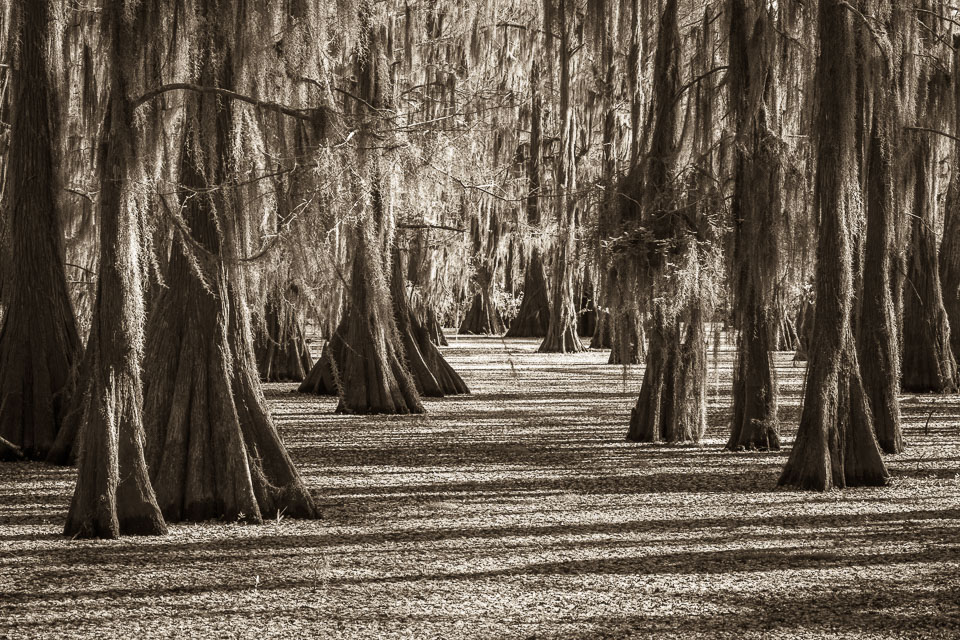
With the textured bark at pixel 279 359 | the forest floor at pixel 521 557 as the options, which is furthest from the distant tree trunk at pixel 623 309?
the textured bark at pixel 279 359

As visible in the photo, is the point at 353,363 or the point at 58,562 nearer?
the point at 58,562

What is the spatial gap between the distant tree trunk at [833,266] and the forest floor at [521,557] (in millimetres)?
472

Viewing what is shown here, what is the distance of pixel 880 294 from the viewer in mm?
12211

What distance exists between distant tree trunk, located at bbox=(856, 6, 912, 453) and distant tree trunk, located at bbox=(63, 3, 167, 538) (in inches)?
305

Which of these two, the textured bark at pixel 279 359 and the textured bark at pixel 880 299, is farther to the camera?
the textured bark at pixel 279 359

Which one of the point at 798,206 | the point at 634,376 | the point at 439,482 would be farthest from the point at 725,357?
the point at 439,482

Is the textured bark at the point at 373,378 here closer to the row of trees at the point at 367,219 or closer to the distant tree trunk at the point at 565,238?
the row of trees at the point at 367,219

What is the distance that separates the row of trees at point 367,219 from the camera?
7680mm

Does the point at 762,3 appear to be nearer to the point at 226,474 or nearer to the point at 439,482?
the point at 439,482

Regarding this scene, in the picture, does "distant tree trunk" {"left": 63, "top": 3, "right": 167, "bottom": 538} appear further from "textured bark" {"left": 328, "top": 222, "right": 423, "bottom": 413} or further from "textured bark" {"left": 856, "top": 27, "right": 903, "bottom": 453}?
"textured bark" {"left": 328, "top": 222, "right": 423, "bottom": 413}

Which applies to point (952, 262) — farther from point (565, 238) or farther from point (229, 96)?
point (229, 96)

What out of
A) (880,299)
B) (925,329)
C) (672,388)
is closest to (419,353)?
(672,388)

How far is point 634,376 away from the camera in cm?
2561

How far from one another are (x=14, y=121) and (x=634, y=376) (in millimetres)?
16278
